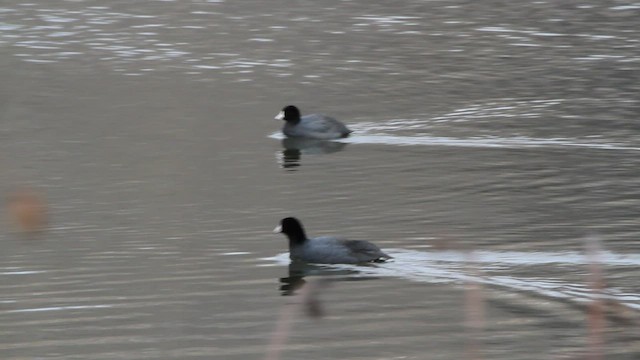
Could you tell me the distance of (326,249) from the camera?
1255 cm

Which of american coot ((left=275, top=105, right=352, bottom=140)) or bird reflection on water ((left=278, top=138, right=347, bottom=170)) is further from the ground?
american coot ((left=275, top=105, right=352, bottom=140))

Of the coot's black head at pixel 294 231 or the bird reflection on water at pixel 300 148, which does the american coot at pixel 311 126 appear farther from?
the coot's black head at pixel 294 231

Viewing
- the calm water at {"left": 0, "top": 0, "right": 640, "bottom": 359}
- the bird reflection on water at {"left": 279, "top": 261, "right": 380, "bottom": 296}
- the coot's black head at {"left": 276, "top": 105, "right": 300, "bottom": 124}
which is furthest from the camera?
the coot's black head at {"left": 276, "top": 105, "right": 300, "bottom": 124}

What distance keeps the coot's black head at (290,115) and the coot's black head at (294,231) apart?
7.36m

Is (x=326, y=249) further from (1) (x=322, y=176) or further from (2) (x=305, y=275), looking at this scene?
(1) (x=322, y=176)

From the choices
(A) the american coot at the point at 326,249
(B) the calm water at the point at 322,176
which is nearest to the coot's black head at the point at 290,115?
(B) the calm water at the point at 322,176

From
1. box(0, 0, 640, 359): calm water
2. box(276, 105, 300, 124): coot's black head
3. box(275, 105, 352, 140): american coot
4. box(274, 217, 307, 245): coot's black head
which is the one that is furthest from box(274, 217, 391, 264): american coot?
box(276, 105, 300, 124): coot's black head

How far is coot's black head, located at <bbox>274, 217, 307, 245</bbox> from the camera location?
1273 centimetres

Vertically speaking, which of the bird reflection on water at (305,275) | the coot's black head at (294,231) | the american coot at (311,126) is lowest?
the american coot at (311,126)

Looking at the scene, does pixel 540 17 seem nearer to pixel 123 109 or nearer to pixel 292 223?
pixel 123 109

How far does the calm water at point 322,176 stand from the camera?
33.2ft

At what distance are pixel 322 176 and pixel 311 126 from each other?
295 cm

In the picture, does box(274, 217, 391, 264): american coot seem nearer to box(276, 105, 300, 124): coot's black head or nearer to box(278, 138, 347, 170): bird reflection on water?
box(278, 138, 347, 170): bird reflection on water

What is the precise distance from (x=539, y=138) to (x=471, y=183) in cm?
335
